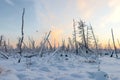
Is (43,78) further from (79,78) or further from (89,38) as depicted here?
(89,38)

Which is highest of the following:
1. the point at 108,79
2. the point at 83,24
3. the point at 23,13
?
the point at 83,24

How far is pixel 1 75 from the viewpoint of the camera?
249 inches

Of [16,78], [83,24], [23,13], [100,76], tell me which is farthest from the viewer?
[83,24]

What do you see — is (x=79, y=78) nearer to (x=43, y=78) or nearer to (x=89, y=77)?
(x=89, y=77)

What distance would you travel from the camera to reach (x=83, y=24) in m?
54.5

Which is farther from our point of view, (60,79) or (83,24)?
(83,24)

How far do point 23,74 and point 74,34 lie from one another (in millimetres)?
48631

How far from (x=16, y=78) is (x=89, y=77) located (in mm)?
2263

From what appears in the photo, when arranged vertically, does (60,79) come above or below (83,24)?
below

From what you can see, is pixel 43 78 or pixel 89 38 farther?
pixel 89 38

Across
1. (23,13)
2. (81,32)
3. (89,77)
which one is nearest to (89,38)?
(81,32)

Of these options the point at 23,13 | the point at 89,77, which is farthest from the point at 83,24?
the point at 89,77

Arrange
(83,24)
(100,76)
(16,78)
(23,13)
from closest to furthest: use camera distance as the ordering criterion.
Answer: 1. (16,78)
2. (100,76)
3. (23,13)
4. (83,24)

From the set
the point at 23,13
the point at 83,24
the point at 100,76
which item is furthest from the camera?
the point at 83,24
